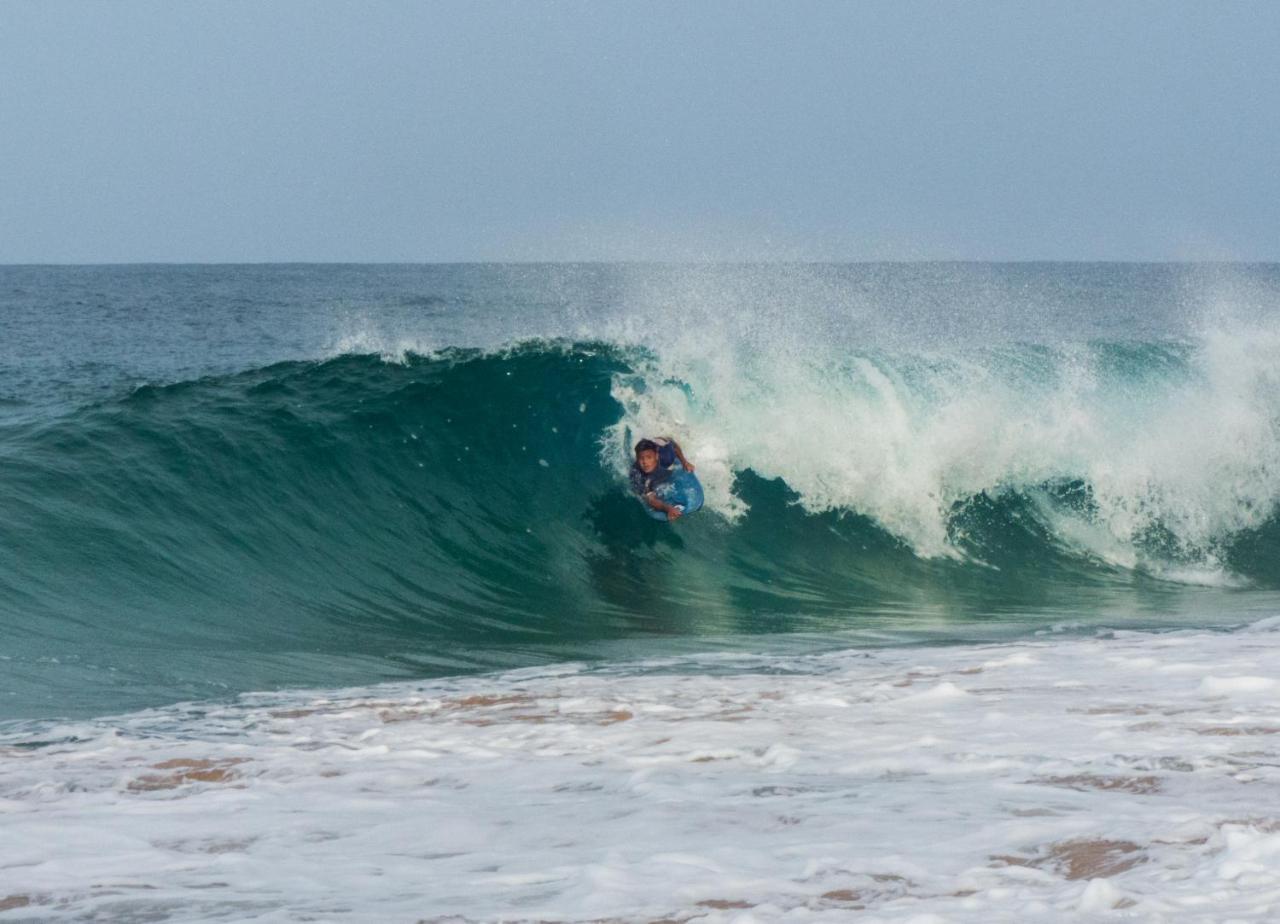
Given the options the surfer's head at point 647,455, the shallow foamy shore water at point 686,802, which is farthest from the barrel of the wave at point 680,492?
the shallow foamy shore water at point 686,802

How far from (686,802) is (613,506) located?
9.01 meters

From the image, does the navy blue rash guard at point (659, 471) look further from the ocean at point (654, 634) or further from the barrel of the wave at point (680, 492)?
the ocean at point (654, 634)

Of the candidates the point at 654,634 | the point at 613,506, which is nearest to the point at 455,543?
the point at 613,506

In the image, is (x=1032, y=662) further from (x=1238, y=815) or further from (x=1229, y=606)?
(x=1229, y=606)

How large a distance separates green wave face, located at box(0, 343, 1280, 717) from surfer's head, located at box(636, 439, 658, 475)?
0.68 meters

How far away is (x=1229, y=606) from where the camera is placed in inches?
428

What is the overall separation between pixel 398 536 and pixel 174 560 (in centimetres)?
215

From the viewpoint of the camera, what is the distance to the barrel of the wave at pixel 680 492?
1280 cm

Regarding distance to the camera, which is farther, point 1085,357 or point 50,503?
point 1085,357

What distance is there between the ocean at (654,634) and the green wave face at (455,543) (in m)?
0.05

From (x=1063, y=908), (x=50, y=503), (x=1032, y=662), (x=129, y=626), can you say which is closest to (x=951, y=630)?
(x=1032, y=662)

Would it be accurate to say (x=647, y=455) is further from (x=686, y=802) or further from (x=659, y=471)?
(x=686, y=802)

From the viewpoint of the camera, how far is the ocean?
3904mm

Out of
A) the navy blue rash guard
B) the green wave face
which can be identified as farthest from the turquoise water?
the navy blue rash guard
